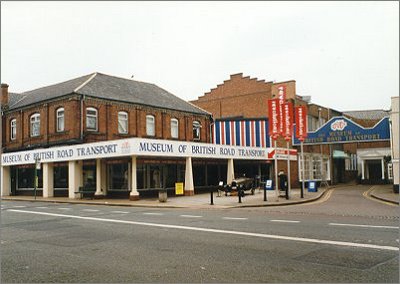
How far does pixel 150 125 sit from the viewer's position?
35.4 meters

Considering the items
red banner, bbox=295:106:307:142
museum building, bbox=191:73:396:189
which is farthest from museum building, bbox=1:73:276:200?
red banner, bbox=295:106:307:142

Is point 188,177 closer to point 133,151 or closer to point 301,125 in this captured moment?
point 133,151

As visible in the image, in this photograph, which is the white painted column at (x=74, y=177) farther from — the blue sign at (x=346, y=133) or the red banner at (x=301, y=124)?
the blue sign at (x=346, y=133)

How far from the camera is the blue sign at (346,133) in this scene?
32.8m

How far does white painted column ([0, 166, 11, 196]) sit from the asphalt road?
23.6m

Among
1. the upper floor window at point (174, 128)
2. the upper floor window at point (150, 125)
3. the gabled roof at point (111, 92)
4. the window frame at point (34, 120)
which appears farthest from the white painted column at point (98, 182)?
the upper floor window at point (174, 128)

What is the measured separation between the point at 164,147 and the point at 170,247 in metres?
16.7

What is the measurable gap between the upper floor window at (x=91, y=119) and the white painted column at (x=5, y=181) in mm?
9335

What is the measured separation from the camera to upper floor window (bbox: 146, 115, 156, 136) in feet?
115

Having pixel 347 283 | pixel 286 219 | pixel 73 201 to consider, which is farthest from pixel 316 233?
pixel 73 201

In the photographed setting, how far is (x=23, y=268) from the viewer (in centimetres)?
707

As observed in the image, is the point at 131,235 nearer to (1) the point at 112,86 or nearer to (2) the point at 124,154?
(2) the point at 124,154

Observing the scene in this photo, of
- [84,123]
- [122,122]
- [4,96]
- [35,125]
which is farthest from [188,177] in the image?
[4,96]

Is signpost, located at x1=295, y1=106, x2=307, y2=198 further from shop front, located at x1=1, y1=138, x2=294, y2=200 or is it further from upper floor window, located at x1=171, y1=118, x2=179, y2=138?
upper floor window, located at x1=171, y1=118, x2=179, y2=138
